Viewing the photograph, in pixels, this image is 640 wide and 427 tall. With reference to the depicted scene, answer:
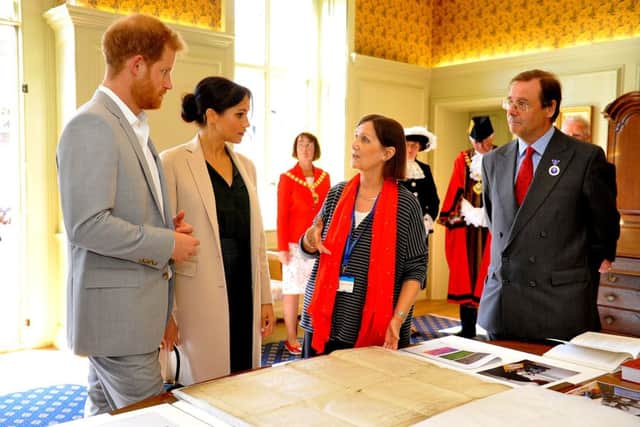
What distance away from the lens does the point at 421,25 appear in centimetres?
707

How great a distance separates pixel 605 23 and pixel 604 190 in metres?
4.24

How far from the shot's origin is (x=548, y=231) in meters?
2.12

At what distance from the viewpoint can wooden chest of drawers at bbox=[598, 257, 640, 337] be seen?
13.1 feet

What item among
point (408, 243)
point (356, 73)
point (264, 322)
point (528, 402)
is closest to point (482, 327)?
point (408, 243)

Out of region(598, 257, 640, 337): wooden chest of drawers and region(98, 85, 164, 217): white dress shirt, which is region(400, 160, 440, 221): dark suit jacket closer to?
region(598, 257, 640, 337): wooden chest of drawers

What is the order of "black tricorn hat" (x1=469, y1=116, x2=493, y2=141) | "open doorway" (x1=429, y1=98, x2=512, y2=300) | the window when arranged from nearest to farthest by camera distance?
1. "black tricorn hat" (x1=469, y1=116, x2=493, y2=141)
2. the window
3. "open doorway" (x1=429, y1=98, x2=512, y2=300)

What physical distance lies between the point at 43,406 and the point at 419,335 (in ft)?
10.2

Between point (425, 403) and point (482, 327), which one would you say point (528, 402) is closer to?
point (425, 403)

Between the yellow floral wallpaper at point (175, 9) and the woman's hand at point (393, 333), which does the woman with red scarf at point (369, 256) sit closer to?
the woman's hand at point (393, 333)

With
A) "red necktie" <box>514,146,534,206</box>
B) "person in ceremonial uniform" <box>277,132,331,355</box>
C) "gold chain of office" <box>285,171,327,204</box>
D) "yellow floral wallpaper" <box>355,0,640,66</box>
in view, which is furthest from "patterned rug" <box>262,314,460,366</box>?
"yellow floral wallpaper" <box>355,0,640,66</box>

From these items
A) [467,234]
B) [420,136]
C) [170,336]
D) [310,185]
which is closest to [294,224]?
[310,185]

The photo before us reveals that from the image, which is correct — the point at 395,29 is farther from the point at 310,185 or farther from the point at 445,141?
the point at 310,185

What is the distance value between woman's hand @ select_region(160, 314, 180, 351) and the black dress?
0.22 metres

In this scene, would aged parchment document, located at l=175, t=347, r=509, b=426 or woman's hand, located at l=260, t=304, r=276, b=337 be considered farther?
woman's hand, located at l=260, t=304, r=276, b=337
